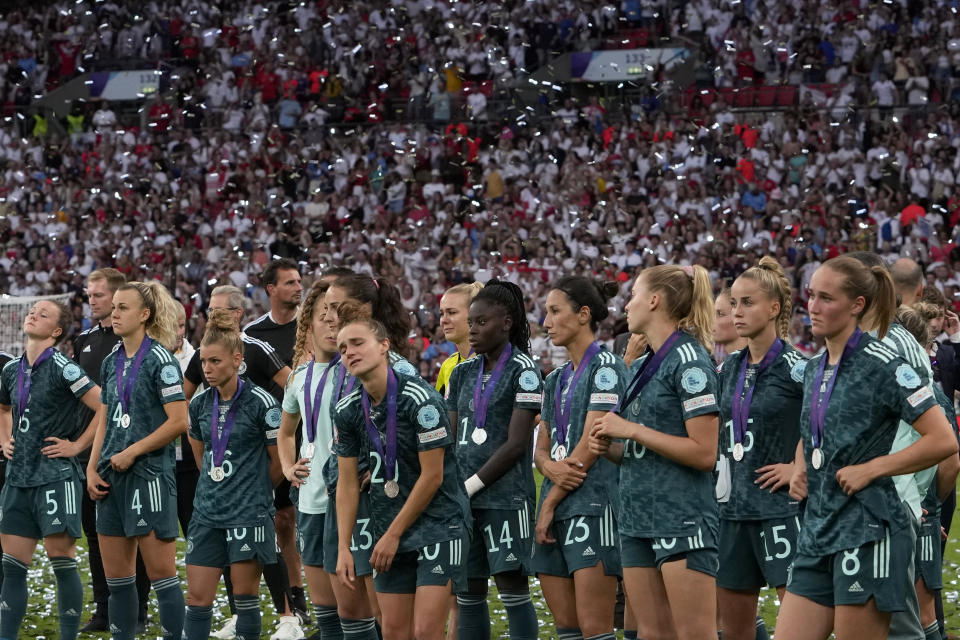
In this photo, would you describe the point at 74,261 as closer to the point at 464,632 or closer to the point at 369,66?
the point at 369,66

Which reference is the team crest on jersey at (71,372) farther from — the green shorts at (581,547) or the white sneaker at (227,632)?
the green shorts at (581,547)

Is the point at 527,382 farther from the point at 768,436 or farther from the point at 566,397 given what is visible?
the point at 768,436

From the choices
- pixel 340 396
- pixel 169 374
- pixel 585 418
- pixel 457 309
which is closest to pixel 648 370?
pixel 585 418

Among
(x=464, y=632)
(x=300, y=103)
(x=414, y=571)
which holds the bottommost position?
(x=300, y=103)

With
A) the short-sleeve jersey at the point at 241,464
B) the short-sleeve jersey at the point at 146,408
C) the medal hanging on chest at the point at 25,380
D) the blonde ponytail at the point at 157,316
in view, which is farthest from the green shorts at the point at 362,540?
the medal hanging on chest at the point at 25,380

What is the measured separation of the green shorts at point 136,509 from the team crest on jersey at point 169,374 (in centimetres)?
46

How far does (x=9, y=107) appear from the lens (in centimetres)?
2684

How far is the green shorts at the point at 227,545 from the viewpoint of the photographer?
5.86 meters

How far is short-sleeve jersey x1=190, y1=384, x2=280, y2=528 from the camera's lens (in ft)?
19.4

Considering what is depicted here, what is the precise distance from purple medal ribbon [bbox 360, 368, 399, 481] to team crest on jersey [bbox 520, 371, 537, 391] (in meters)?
0.66

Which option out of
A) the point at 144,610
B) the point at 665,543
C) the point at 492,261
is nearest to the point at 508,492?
the point at 665,543

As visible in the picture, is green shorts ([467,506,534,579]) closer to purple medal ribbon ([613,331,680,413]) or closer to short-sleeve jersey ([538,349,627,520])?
short-sleeve jersey ([538,349,627,520])

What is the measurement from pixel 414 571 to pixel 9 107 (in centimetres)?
2460

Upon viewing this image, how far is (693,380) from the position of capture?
4.50 m
